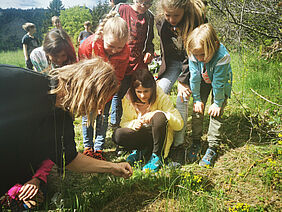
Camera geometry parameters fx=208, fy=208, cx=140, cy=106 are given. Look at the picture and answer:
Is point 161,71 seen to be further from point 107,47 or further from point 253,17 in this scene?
point 253,17

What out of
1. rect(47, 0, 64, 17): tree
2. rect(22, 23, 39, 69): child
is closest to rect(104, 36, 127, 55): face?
rect(47, 0, 64, 17): tree

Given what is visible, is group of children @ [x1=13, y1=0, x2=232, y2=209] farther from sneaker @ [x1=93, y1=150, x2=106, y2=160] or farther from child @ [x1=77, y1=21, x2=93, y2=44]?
child @ [x1=77, y1=21, x2=93, y2=44]

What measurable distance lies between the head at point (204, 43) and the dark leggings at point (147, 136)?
27.5 inches

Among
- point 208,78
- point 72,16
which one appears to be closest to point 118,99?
point 208,78

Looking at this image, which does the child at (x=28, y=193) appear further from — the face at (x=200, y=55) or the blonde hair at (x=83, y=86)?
the face at (x=200, y=55)

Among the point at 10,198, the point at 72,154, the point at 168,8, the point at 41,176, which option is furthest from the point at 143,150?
the point at 168,8

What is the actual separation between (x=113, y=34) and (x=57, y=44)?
2.06 feet

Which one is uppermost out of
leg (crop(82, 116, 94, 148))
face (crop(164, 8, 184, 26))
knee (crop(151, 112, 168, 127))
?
face (crop(164, 8, 184, 26))

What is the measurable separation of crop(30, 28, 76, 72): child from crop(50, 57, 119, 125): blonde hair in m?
0.88

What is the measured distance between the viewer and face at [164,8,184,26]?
206 cm

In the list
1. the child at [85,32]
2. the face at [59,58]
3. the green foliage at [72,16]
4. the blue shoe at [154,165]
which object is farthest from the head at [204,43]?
the child at [85,32]

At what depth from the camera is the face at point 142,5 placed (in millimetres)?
2480

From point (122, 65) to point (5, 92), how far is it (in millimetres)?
1360

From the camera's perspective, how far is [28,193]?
1490mm
